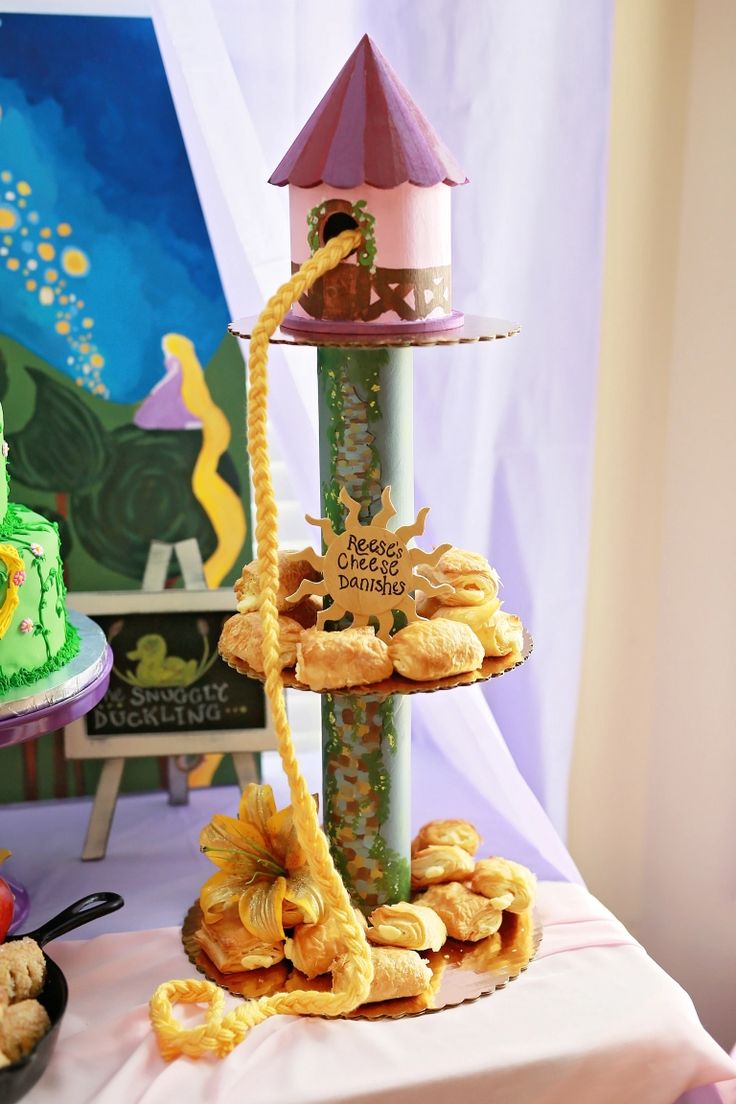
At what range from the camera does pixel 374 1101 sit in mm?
1193

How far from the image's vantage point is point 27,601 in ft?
4.54

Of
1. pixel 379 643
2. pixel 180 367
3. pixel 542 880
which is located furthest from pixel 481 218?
pixel 542 880

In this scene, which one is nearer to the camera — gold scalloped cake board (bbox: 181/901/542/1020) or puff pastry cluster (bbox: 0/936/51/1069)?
puff pastry cluster (bbox: 0/936/51/1069)

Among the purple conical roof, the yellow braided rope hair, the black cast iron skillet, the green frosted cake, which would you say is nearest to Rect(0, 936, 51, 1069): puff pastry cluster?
the black cast iron skillet

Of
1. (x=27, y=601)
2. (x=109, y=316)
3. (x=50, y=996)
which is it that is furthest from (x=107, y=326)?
(x=50, y=996)

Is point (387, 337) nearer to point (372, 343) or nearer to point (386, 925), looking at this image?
point (372, 343)

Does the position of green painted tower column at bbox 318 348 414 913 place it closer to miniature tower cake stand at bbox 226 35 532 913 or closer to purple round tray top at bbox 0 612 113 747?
miniature tower cake stand at bbox 226 35 532 913

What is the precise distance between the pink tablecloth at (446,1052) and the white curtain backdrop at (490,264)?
13.6 inches

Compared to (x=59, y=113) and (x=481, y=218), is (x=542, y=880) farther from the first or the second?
(x=59, y=113)

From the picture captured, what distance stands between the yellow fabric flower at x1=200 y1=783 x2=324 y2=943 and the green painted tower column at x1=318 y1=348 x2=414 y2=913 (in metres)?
0.06

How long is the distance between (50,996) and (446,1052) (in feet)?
1.38

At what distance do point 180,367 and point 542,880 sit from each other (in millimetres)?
885

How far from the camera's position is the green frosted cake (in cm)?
136

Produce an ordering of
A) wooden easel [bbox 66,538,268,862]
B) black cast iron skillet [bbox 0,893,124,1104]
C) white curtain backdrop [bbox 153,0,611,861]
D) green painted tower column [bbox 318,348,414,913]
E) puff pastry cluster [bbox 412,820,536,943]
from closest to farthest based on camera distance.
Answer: black cast iron skillet [bbox 0,893,124,1104] → green painted tower column [bbox 318,348,414,913] → puff pastry cluster [bbox 412,820,536,943] → white curtain backdrop [bbox 153,0,611,861] → wooden easel [bbox 66,538,268,862]
